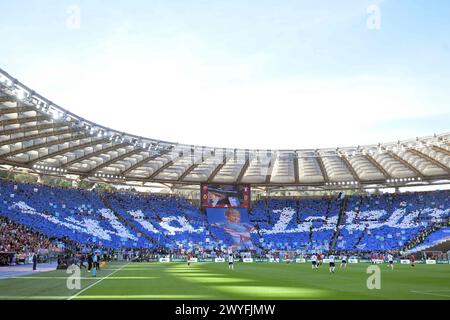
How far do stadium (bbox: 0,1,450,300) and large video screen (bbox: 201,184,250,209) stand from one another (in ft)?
0.57

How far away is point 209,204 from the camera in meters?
86.1

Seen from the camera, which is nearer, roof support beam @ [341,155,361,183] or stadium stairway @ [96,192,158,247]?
roof support beam @ [341,155,361,183]

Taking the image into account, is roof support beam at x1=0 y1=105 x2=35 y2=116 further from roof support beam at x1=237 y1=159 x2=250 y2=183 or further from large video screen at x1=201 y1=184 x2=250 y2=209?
large video screen at x1=201 y1=184 x2=250 y2=209

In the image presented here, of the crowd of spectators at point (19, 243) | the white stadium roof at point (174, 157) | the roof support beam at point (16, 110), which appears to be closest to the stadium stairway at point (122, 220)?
the white stadium roof at point (174, 157)

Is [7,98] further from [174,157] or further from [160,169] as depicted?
[160,169]

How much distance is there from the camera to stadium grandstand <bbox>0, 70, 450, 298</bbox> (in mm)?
63000

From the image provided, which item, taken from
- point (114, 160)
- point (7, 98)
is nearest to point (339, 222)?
point (114, 160)

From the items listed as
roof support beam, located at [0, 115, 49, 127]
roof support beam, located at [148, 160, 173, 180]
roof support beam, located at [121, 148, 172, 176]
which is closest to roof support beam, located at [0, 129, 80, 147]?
roof support beam, located at [0, 115, 49, 127]

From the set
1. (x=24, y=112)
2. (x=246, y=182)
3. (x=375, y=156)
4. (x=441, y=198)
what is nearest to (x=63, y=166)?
(x=24, y=112)

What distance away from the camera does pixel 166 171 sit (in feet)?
269

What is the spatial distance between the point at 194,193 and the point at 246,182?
43.3 ft

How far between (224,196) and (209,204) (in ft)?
9.58

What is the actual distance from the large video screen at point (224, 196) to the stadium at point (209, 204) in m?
0.17

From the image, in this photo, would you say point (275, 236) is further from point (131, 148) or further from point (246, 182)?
point (131, 148)
